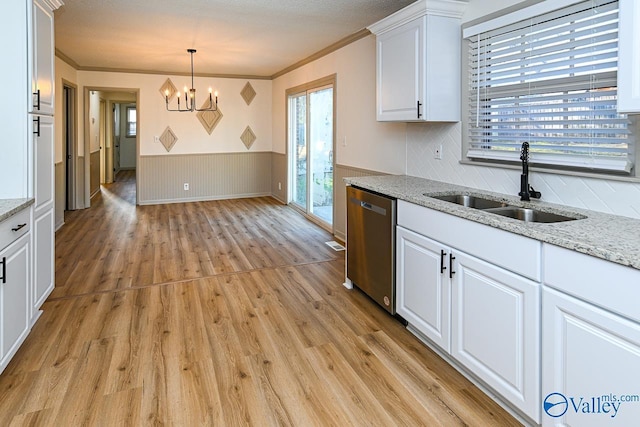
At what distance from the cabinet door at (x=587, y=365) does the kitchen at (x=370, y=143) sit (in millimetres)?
811

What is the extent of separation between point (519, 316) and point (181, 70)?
7209 millimetres

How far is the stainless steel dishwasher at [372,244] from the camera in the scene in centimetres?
296

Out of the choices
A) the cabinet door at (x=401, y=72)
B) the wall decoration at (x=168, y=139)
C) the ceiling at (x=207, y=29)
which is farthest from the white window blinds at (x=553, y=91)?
the wall decoration at (x=168, y=139)

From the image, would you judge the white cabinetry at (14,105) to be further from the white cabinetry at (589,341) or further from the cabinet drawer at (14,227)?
the white cabinetry at (589,341)

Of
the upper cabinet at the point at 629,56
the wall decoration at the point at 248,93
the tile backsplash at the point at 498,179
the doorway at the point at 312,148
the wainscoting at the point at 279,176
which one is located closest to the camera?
the upper cabinet at the point at 629,56

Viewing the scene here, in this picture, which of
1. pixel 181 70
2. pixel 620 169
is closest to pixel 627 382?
pixel 620 169

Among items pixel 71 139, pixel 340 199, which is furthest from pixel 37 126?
pixel 71 139

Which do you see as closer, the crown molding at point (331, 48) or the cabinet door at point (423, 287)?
the cabinet door at point (423, 287)

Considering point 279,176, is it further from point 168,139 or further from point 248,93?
point 168,139

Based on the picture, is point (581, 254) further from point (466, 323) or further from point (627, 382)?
point (466, 323)

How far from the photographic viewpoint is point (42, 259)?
9.83 ft

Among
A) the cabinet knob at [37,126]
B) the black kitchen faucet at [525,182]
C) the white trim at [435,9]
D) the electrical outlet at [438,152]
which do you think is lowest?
the black kitchen faucet at [525,182]

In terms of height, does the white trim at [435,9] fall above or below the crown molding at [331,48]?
below

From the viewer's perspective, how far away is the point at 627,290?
142 centimetres
